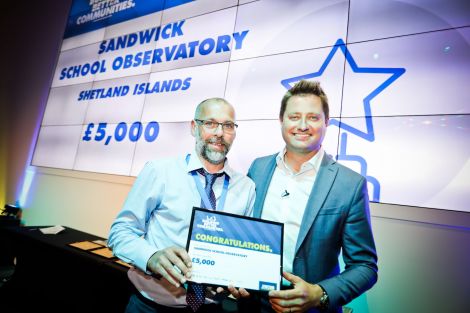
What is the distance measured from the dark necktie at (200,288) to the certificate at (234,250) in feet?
0.34

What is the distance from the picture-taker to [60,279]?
2756 mm

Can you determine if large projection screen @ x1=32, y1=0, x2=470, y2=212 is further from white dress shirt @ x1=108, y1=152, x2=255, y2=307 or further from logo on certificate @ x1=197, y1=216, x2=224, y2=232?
logo on certificate @ x1=197, y1=216, x2=224, y2=232

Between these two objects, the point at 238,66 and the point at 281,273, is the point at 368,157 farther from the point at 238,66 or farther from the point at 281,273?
the point at 238,66

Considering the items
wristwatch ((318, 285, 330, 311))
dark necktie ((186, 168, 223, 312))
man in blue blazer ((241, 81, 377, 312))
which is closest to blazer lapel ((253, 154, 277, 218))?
man in blue blazer ((241, 81, 377, 312))

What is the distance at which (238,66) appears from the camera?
2.96m

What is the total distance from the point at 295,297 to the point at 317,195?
1.80 feet

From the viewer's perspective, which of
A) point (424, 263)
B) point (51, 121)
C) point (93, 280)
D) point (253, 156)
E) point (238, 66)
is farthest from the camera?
point (51, 121)

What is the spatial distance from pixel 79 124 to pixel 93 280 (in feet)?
8.67

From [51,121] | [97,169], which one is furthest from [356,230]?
[51,121]

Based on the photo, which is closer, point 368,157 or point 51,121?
point 368,157

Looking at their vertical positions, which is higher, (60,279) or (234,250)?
(234,250)

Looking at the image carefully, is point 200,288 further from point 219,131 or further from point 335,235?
point 219,131

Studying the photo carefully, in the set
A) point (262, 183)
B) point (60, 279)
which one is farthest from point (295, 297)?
point (60, 279)

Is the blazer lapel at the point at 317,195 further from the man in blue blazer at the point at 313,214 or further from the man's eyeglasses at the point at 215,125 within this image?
the man's eyeglasses at the point at 215,125
